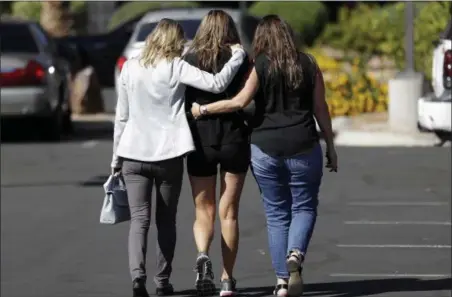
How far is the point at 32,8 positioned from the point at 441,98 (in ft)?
87.3

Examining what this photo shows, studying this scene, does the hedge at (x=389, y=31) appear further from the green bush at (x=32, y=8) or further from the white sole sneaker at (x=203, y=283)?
the white sole sneaker at (x=203, y=283)

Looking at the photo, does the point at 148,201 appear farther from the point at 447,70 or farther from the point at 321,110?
the point at 447,70

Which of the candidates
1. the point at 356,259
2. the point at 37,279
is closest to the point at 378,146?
the point at 356,259

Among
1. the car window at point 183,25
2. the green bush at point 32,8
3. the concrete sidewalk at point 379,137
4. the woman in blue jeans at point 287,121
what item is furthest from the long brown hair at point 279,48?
the green bush at point 32,8

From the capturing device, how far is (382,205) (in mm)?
12922

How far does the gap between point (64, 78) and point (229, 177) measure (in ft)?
37.9

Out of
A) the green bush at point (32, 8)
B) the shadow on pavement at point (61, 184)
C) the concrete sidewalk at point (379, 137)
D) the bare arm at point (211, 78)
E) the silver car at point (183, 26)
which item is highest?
the bare arm at point (211, 78)

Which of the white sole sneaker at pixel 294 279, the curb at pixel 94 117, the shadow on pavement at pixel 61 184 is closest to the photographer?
the white sole sneaker at pixel 294 279

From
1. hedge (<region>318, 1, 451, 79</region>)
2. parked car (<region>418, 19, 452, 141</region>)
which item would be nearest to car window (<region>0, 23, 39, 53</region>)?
hedge (<region>318, 1, 451, 79</region>)

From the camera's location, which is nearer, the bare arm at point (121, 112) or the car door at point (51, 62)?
the bare arm at point (121, 112)

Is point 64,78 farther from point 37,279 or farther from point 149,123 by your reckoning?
point 149,123

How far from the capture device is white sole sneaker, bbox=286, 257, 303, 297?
26.2 feet

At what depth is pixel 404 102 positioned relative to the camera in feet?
61.2

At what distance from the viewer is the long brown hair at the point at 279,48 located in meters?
8.03
